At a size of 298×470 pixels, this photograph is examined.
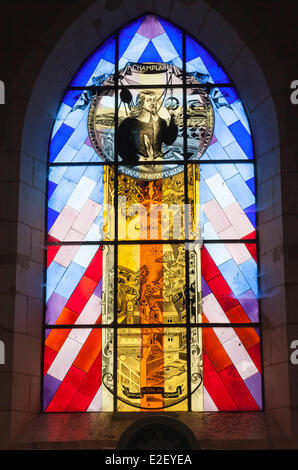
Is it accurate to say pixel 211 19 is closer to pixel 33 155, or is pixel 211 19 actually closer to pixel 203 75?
pixel 203 75

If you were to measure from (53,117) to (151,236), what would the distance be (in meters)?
1.37

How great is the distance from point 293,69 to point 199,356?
2.43 meters

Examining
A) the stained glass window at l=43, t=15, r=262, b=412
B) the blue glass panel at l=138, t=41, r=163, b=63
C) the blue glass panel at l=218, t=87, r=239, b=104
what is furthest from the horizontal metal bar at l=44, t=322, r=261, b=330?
the blue glass panel at l=138, t=41, r=163, b=63

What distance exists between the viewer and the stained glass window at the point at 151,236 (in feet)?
18.6

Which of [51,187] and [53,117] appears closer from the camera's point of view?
[51,187]

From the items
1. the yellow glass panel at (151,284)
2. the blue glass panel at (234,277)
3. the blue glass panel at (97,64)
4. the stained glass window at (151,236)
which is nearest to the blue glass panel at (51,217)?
the stained glass window at (151,236)

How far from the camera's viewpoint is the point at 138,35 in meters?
6.38

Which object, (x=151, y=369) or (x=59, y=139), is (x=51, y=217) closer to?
(x=59, y=139)

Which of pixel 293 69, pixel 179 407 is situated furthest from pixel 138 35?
pixel 179 407

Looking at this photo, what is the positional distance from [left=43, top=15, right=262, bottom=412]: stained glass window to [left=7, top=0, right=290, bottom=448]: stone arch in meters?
0.12

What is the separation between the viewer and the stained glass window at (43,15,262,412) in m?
5.66

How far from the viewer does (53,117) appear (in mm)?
6219

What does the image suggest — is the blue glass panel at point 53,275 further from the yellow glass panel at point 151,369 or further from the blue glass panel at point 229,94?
the blue glass panel at point 229,94

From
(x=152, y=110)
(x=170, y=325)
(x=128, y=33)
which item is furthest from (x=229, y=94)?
(x=170, y=325)
